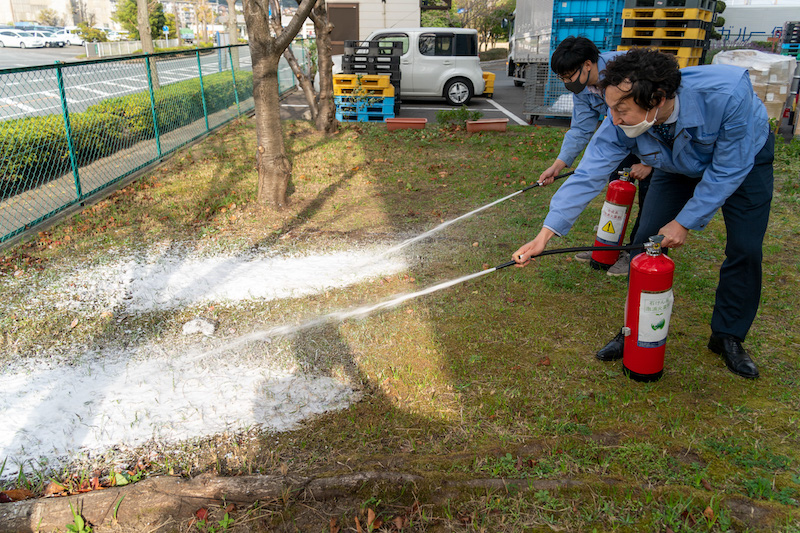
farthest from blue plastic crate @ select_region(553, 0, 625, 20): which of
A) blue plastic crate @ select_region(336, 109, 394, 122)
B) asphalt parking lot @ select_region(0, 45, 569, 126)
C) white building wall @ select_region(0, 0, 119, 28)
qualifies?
white building wall @ select_region(0, 0, 119, 28)

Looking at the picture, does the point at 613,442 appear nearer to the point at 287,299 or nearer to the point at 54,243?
the point at 287,299

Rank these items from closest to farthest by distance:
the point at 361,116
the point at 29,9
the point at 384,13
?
the point at 361,116 → the point at 384,13 → the point at 29,9

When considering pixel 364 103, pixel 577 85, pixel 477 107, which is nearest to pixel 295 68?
pixel 364 103

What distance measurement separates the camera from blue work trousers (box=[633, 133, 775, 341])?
2.94m

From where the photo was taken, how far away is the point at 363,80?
11.2 m

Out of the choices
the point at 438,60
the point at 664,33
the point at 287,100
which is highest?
the point at 664,33

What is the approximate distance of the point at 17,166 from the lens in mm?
6820

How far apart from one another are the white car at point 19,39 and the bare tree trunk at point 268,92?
157ft

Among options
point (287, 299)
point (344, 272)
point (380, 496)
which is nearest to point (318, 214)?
point (344, 272)

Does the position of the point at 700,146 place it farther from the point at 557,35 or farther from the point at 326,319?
the point at 557,35

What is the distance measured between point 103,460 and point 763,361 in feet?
12.4

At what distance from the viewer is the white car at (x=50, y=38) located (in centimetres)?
4412

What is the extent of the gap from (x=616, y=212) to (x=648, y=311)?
1607 mm

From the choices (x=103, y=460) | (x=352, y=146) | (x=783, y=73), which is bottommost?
(x=103, y=460)
